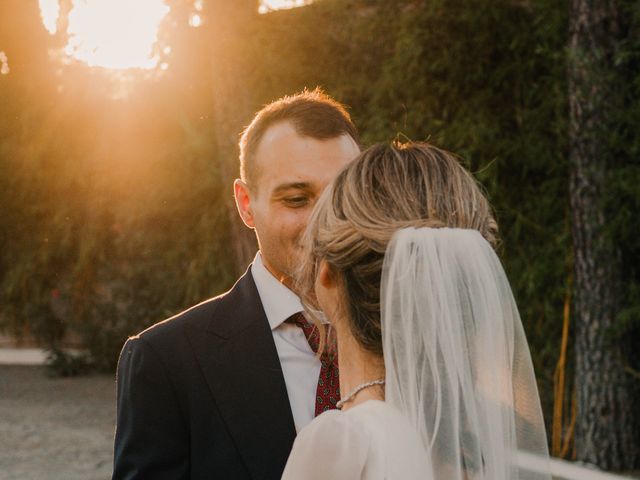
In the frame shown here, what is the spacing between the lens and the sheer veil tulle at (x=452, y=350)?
5.15 ft

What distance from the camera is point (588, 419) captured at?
22.0 ft

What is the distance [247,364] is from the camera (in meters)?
2.19

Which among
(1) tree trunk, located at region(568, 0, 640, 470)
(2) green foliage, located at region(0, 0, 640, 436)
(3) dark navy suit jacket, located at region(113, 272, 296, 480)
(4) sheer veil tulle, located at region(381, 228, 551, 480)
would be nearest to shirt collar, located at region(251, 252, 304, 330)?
(3) dark navy suit jacket, located at region(113, 272, 296, 480)

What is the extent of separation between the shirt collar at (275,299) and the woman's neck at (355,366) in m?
0.64

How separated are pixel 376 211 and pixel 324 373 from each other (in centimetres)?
70

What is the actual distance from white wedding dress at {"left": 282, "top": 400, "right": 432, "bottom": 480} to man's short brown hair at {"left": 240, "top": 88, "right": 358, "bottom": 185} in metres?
1.15

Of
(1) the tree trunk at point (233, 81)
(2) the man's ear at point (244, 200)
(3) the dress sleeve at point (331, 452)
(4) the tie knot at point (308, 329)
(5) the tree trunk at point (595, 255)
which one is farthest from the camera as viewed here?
(5) the tree trunk at point (595, 255)

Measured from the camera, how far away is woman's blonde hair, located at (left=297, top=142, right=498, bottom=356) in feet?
5.23

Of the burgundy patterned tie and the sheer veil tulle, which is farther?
the burgundy patterned tie

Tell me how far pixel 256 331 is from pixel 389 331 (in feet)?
Result: 2.39

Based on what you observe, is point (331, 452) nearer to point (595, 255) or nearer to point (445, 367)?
point (445, 367)

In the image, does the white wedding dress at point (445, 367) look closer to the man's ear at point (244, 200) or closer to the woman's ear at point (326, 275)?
the woman's ear at point (326, 275)

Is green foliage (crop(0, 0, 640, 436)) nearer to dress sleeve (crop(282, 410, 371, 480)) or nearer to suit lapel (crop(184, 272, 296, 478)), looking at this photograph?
suit lapel (crop(184, 272, 296, 478))

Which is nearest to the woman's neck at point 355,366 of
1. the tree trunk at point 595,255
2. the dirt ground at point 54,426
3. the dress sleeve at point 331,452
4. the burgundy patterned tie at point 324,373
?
the dress sleeve at point 331,452
